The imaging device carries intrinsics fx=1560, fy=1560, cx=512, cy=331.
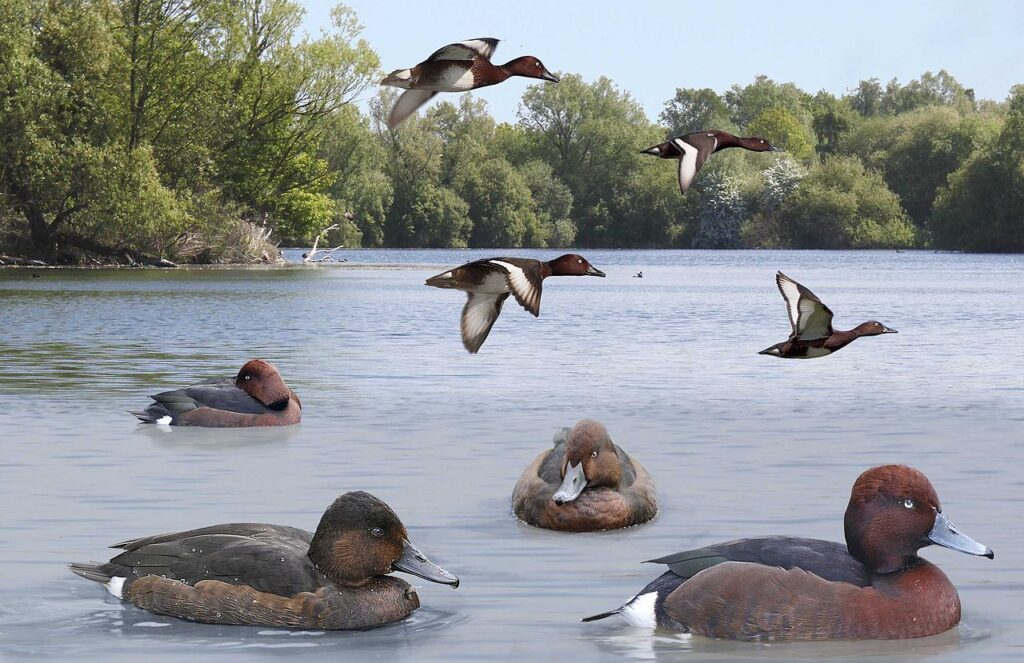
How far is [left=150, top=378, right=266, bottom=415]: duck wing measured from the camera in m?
14.8

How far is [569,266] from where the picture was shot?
685 centimetres

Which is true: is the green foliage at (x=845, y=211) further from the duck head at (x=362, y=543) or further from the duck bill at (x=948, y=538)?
the duck head at (x=362, y=543)

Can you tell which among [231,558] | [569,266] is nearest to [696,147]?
[569,266]

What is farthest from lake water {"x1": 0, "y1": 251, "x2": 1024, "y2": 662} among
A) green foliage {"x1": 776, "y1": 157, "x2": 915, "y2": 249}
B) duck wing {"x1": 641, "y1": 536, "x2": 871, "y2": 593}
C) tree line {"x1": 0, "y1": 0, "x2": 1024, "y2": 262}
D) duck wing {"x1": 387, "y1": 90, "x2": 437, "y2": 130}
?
green foliage {"x1": 776, "y1": 157, "x2": 915, "y2": 249}

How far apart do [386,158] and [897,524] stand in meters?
109

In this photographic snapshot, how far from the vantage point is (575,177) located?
120 meters

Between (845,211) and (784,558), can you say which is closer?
(784,558)

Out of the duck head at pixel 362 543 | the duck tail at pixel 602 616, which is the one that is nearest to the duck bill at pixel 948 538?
the duck tail at pixel 602 616

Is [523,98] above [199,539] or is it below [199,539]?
above

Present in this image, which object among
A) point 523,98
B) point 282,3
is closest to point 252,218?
point 282,3

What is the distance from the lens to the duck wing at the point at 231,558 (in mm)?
7652

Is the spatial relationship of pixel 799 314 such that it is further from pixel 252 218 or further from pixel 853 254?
pixel 853 254

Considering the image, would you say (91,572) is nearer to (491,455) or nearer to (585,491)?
(585,491)

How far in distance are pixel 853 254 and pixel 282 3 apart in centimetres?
5135
